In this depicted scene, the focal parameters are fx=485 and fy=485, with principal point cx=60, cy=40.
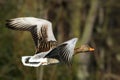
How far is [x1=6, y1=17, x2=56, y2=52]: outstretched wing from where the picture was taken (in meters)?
2.19

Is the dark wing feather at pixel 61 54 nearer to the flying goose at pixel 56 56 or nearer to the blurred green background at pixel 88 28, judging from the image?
the flying goose at pixel 56 56

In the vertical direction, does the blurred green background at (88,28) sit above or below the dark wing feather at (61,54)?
below

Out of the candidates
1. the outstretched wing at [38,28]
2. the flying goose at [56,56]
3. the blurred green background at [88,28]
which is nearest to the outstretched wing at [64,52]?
the flying goose at [56,56]

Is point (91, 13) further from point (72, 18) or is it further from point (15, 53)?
point (15, 53)

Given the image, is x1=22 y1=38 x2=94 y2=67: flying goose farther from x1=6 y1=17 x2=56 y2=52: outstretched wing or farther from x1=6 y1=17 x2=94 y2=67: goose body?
x1=6 y1=17 x2=56 y2=52: outstretched wing

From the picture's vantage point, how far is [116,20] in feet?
22.7

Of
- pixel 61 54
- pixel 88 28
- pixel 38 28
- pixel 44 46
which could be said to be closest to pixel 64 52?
pixel 61 54

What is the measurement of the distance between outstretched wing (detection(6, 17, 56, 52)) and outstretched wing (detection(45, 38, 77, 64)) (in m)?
0.17

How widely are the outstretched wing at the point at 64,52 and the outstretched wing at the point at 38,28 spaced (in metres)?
0.17

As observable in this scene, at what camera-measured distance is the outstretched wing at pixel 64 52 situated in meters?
1.91

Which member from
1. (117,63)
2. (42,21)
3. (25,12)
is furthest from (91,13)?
(42,21)

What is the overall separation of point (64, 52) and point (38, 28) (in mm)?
386

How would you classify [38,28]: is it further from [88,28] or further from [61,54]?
[88,28]

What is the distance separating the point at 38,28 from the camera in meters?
2.30
